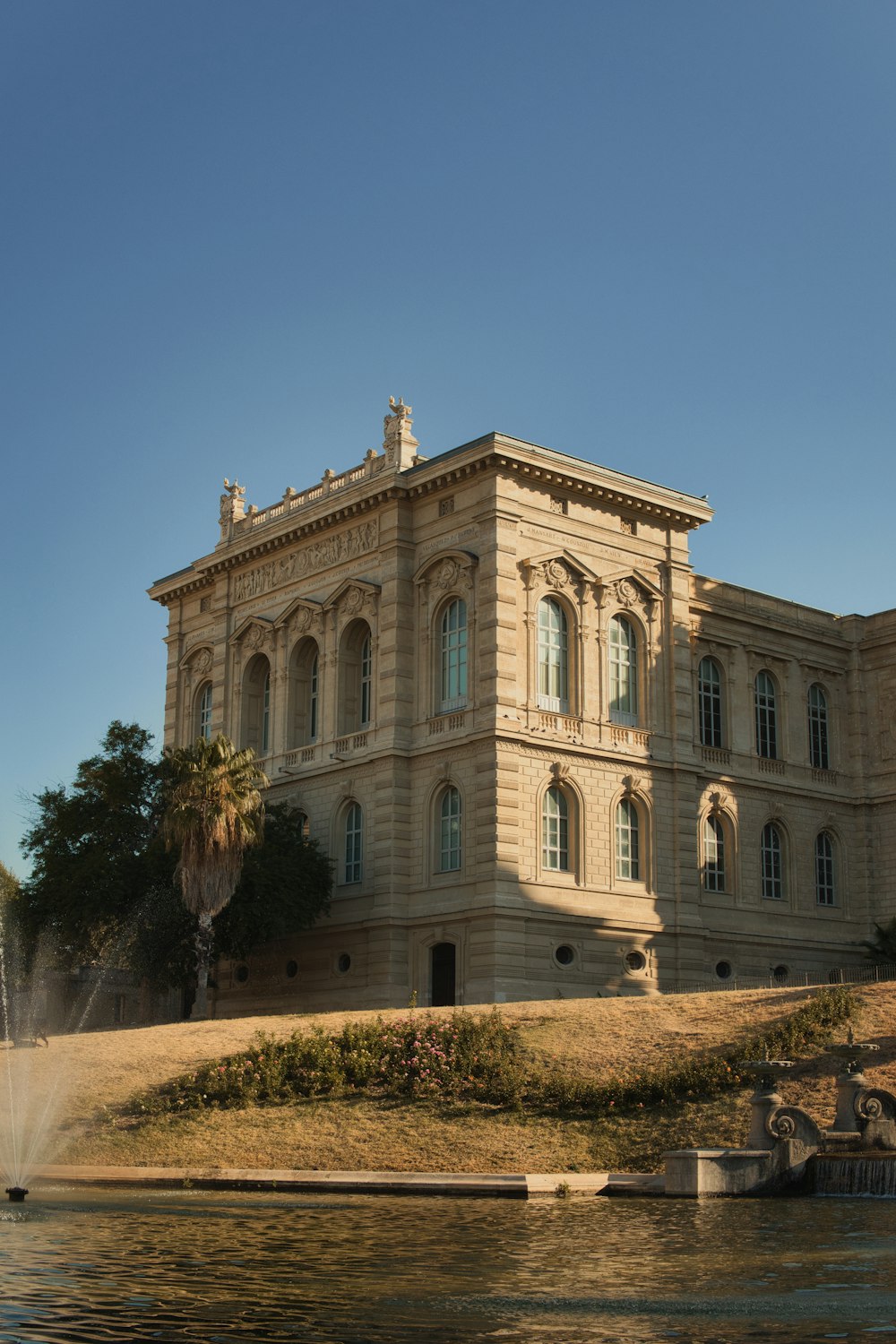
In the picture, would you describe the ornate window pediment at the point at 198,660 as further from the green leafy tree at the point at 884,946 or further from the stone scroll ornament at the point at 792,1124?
the stone scroll ornament at the point at 792,1124

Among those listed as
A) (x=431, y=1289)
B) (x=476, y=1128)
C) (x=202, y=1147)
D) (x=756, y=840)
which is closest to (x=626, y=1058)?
(x=476, y=1128)

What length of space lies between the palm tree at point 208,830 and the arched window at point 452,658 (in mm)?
7061

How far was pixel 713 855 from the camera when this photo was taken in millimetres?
52500

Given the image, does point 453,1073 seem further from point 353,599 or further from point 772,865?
point 772,865

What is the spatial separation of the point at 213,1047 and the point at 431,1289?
72.1ft

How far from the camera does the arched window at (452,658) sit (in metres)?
48.2

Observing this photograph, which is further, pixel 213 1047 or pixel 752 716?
pixel 752 716

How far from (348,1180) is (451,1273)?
955 cm

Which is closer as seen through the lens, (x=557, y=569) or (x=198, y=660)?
(x=557, y=569)

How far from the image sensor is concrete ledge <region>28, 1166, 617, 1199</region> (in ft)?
71.0

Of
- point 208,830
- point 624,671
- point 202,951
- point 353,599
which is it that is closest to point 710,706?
point 624,671

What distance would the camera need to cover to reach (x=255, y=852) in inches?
1860

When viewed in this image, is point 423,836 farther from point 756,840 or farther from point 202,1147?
point 202,1147

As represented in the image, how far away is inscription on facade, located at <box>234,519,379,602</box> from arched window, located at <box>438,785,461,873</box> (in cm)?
869
